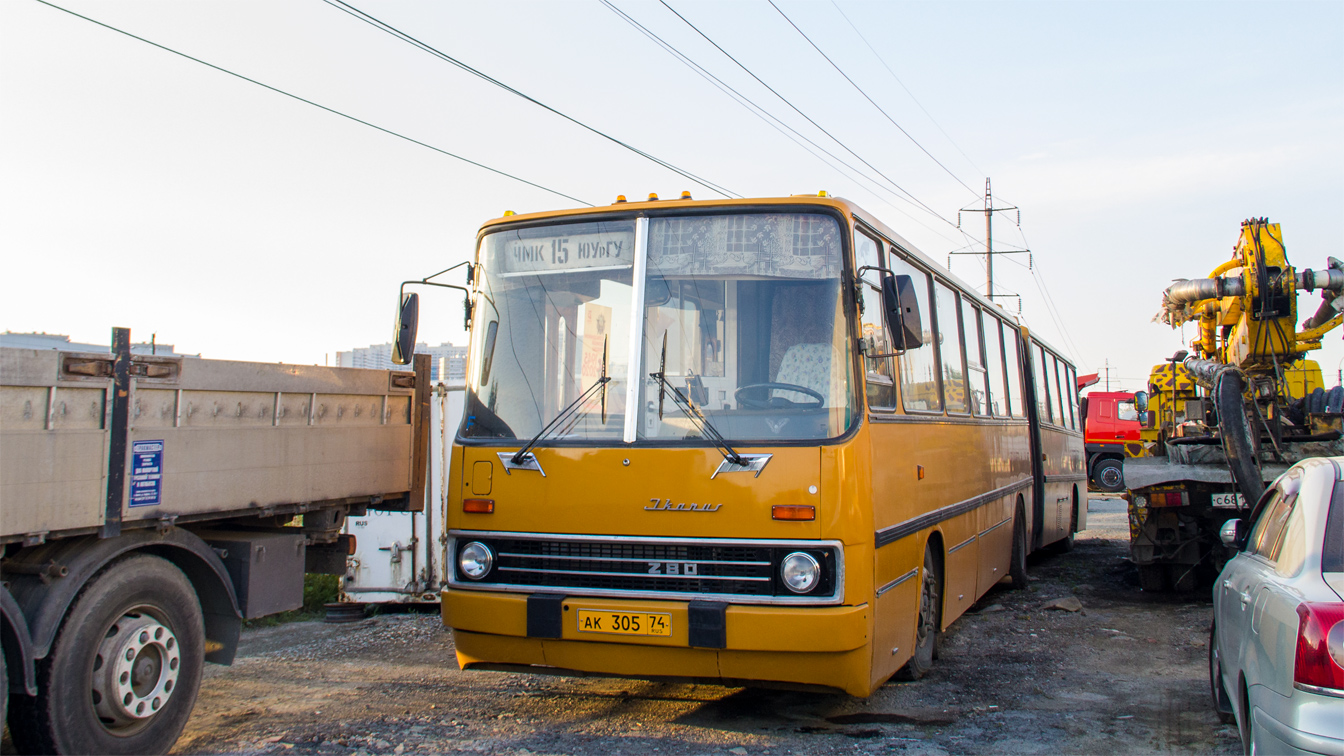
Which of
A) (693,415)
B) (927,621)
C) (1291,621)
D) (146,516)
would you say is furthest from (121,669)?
(1291,621)

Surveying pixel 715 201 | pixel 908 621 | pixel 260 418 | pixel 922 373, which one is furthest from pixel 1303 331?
pixel 260 418

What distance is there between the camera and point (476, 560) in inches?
225

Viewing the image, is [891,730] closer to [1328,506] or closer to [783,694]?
[783,694]

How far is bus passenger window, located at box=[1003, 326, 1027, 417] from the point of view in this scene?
35.4ft

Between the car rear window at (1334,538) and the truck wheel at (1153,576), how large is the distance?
7.08 meters

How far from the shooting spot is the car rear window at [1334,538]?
393 cm

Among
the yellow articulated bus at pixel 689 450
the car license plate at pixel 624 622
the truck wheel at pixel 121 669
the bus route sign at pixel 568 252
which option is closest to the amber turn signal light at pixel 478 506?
the yellow articulated bus at pixel 689 450

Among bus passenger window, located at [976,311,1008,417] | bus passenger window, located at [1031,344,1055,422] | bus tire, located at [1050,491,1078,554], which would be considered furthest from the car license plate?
bus tire, located at [1050,491,1078,554]

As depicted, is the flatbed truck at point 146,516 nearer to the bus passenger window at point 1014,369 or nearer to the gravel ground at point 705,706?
the gravel ground at point 705,706

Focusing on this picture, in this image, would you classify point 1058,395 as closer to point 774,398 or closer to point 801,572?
point 774,398

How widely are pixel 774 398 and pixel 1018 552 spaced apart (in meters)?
6.65

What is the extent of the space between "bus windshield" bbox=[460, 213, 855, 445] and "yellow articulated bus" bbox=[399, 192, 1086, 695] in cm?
1

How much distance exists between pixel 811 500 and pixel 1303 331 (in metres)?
8.73

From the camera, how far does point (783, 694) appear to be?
6617mm
